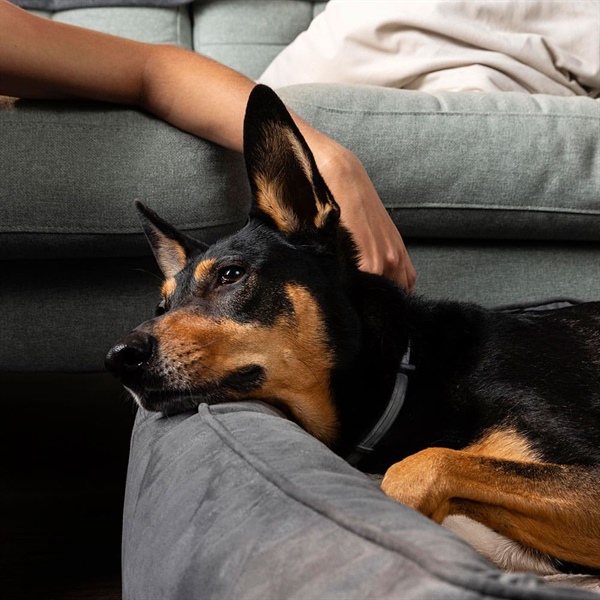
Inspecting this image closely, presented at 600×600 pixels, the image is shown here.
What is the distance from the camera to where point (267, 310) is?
1.38 m

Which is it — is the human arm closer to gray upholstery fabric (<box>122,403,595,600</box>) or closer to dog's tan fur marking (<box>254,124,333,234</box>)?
dog's tan fur marking (<box>254,124,333,234</box>)

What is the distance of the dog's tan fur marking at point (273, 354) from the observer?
4.21 feet

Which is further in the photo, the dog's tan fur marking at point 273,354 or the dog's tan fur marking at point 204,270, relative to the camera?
the dog's tan fur marking at point 204,270

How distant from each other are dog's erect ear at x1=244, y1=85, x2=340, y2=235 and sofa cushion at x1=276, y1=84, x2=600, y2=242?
1.99 feet

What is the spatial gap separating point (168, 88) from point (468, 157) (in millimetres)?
780

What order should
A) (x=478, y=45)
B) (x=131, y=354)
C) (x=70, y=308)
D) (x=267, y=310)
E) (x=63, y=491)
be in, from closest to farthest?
(x=131, y=354)
(x=267, y=310)
(x=70, y=308)
(x=63, y=491)
(x=478, y=45)

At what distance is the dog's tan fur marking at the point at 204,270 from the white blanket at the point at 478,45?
125cm

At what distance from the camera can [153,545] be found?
37.5 inches

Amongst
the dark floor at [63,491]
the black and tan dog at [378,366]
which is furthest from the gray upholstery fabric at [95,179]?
the dark floor at [63,491]

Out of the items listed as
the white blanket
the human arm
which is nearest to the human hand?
the human arm

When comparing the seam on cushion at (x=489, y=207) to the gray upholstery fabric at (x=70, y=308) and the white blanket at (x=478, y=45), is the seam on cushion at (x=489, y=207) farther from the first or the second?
the white blanket at (x=478, y=45)

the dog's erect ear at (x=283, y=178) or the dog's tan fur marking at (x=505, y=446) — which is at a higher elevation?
the dog's erect ear at (x=283, y=178)

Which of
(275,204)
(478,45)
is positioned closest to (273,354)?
(275,204)

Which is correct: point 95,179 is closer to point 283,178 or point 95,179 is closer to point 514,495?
point 283,178
